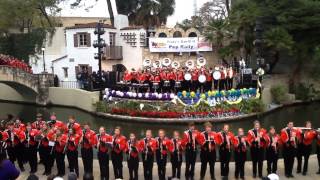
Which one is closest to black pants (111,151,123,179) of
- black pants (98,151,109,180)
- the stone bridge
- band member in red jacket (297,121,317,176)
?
black pants (98,151,109,180)

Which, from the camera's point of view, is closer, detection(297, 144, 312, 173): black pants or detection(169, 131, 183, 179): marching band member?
detection(169, 131, 183, 179): marching band member

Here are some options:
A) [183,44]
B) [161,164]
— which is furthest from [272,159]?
[183,44]

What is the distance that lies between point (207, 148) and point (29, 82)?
2222 centimetres

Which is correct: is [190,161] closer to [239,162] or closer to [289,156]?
[239,162]

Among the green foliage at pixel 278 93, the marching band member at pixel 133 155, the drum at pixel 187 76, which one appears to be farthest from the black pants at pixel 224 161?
the green foliage at pixel 278 93

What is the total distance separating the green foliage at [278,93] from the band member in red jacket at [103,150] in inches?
760

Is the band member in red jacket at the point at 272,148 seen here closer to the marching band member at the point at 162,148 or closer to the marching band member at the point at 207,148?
the marching band member at the point at 207,148

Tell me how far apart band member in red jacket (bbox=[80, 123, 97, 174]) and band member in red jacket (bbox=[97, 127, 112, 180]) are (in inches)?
7.6

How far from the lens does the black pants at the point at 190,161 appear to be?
13438mm

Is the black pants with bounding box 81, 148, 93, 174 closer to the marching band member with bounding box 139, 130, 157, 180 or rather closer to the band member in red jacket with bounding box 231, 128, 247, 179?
the marching band member with bounding box 139, 130, 157, 180

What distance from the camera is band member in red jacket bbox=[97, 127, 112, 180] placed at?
13453mm

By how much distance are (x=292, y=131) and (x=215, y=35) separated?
68.1 ft

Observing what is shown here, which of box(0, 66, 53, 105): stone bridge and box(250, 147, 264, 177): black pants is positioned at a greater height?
box(0, 66, 53, 105): stone bridge

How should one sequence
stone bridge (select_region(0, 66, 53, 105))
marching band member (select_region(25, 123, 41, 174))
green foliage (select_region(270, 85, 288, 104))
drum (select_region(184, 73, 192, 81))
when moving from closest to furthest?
marching band member (select_region(25, 123, 41, 174))
drum (select_region(184, 73, 192, 81))
green foliage (select_region(270, 85, 288, 104))
stone bridge (select_region(0, 66, 53, 105))
